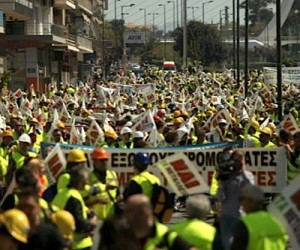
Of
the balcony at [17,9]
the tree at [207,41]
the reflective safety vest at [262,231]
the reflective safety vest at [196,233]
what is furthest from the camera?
the tree at [207,41]

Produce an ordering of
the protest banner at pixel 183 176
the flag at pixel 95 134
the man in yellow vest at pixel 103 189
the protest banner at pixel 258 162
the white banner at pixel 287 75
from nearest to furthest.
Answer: the man in yellow vest at pixel 103 189
the protest banner at pixel 183 176
the protest banner at pixel 258 162
the flag at pixel 95 134
the white banner at pixel 287 75

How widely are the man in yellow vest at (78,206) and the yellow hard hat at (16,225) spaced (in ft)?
5.62

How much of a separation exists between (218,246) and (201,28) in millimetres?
129052

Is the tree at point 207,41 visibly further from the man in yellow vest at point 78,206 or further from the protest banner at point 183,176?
the man in yellow vest at point 78,206

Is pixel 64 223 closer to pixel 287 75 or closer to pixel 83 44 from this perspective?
pixel 287 75

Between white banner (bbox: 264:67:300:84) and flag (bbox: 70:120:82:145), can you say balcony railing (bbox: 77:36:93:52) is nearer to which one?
white banner (bbox: 264:67:300:84)

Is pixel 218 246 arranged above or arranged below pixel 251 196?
below

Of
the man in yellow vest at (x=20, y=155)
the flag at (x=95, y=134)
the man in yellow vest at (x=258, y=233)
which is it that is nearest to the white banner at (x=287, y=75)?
the flag at (x=95, y=134)

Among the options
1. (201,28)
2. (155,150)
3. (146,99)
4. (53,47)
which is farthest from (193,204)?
(201,28)

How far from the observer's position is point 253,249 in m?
7.90

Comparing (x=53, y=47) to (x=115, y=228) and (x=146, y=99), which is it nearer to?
(x=146, y=99)

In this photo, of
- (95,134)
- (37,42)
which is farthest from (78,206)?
(37,42)

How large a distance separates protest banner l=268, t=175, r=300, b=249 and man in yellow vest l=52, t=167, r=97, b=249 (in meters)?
1.92

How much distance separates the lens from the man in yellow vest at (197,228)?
8.16 metres
